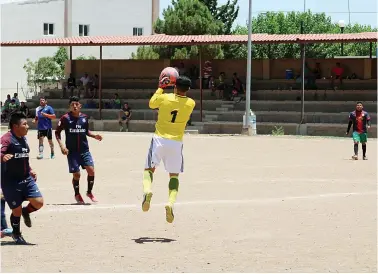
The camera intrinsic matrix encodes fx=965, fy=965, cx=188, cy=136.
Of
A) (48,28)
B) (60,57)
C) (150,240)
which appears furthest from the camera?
(48,28)

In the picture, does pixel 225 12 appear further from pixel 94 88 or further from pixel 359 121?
pixel 359 121

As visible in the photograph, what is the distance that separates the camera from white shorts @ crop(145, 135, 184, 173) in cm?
1218

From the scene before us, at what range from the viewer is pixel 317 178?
20.0 metres

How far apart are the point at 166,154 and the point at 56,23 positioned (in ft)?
206

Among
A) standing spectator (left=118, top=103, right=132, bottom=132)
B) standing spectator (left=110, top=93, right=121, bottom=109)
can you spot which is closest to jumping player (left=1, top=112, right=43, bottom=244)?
standing spectator (left=118, top=103, right=132, bottom=132)

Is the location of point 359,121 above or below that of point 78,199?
above

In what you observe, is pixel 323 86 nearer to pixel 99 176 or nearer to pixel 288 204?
pixel 99 176

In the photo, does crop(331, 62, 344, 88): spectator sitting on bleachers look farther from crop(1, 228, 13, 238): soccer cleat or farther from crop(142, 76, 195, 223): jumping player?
crop(1, 228, 13, 238): soccer cleat

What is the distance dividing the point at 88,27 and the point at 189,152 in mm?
49443

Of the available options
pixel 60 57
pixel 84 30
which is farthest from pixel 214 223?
pixel 84 30

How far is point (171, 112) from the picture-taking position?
12.1 meters

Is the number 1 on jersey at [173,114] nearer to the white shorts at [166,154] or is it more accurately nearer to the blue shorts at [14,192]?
the white shorts at [166,154]

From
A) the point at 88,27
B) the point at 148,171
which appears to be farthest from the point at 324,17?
the point at 148,171

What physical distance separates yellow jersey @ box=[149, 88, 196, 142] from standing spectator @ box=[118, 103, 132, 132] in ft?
101
